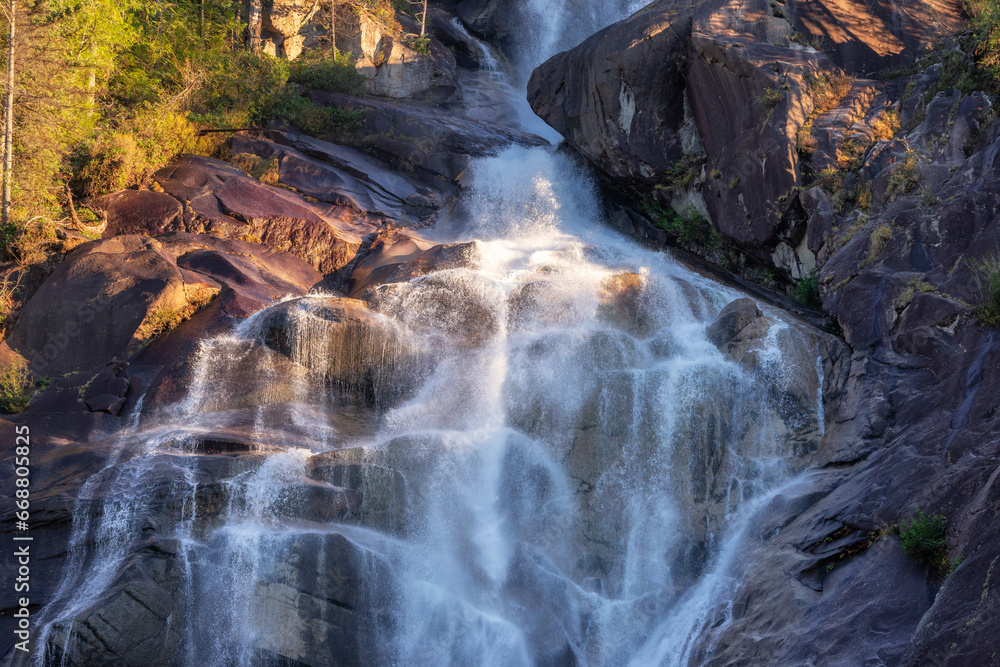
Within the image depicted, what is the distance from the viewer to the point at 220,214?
17328 mm

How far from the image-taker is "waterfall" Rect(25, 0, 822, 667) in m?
10.0

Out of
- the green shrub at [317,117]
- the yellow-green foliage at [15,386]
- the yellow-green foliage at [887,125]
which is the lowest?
the yellow-green foliage at [15,386]

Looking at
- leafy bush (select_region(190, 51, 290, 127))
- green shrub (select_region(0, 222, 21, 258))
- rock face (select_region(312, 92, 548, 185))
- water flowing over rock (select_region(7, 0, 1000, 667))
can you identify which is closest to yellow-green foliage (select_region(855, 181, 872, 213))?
water flowing over rock (select_region(7, 0, 1000, 667))

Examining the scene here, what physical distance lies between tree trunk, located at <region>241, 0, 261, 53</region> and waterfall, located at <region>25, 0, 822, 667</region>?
43.0 ft

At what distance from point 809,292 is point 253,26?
1917cm

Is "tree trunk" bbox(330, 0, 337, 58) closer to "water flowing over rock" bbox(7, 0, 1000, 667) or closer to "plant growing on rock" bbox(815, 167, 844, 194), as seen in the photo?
"water flowing over rock" bbox(7, 0, 1000, 667)

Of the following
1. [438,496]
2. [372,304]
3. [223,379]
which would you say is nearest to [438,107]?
[372,304]

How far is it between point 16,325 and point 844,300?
51.8ft

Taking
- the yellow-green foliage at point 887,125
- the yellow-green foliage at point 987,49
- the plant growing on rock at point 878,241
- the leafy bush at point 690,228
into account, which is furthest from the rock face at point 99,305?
the yellow-green foliage at point 987,49

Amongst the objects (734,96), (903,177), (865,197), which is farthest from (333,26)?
(903,177)

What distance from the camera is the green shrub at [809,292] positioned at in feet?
49.7

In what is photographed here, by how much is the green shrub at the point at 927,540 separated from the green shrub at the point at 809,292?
7.82 metres

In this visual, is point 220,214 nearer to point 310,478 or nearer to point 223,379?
point 223,379

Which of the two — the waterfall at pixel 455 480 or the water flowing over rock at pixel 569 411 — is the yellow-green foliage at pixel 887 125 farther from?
the waterfall at pixel 455 480
